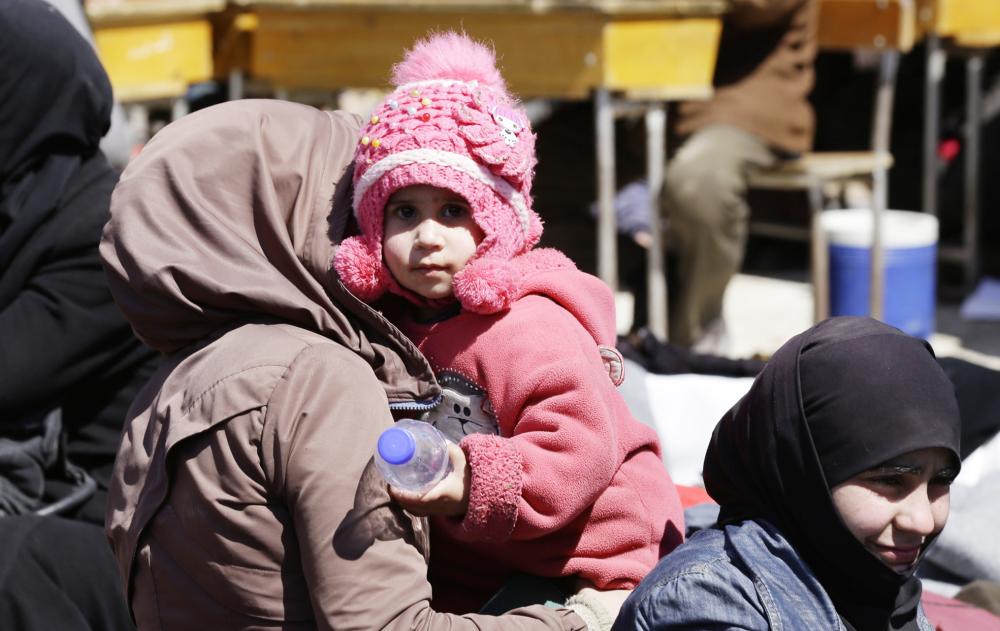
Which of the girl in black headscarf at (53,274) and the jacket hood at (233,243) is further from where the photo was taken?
the girl in black headscarf at (53,274)

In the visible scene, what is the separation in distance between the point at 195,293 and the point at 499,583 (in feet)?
2.23

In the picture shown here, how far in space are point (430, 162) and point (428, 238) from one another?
4.4 inches

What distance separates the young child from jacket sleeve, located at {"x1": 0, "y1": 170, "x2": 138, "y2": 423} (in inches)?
32.5

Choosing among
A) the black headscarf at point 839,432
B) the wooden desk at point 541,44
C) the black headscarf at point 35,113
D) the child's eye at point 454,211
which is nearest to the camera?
the black headscarf at point 839,432

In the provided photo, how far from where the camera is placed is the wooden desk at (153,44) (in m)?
4.95

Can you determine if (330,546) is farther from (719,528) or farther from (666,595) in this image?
(719,528)

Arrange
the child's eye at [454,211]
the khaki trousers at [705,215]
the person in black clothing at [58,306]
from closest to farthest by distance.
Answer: the child's eye at [454,211] → the person in black clothing at [58,306] → the khaki trousers at [705,215]

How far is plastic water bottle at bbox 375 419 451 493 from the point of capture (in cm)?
162

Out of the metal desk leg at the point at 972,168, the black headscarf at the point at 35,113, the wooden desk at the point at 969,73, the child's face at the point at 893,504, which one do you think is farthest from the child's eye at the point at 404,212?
the metal desk leg at the point at 972,168

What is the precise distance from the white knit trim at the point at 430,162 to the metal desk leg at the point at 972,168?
17.3 ft

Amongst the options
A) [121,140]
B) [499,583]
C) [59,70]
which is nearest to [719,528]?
[499,583]

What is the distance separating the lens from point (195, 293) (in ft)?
5.90

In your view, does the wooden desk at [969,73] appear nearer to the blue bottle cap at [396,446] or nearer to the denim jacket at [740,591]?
the denim jacket at [740,591]

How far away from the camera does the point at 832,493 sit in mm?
1765
